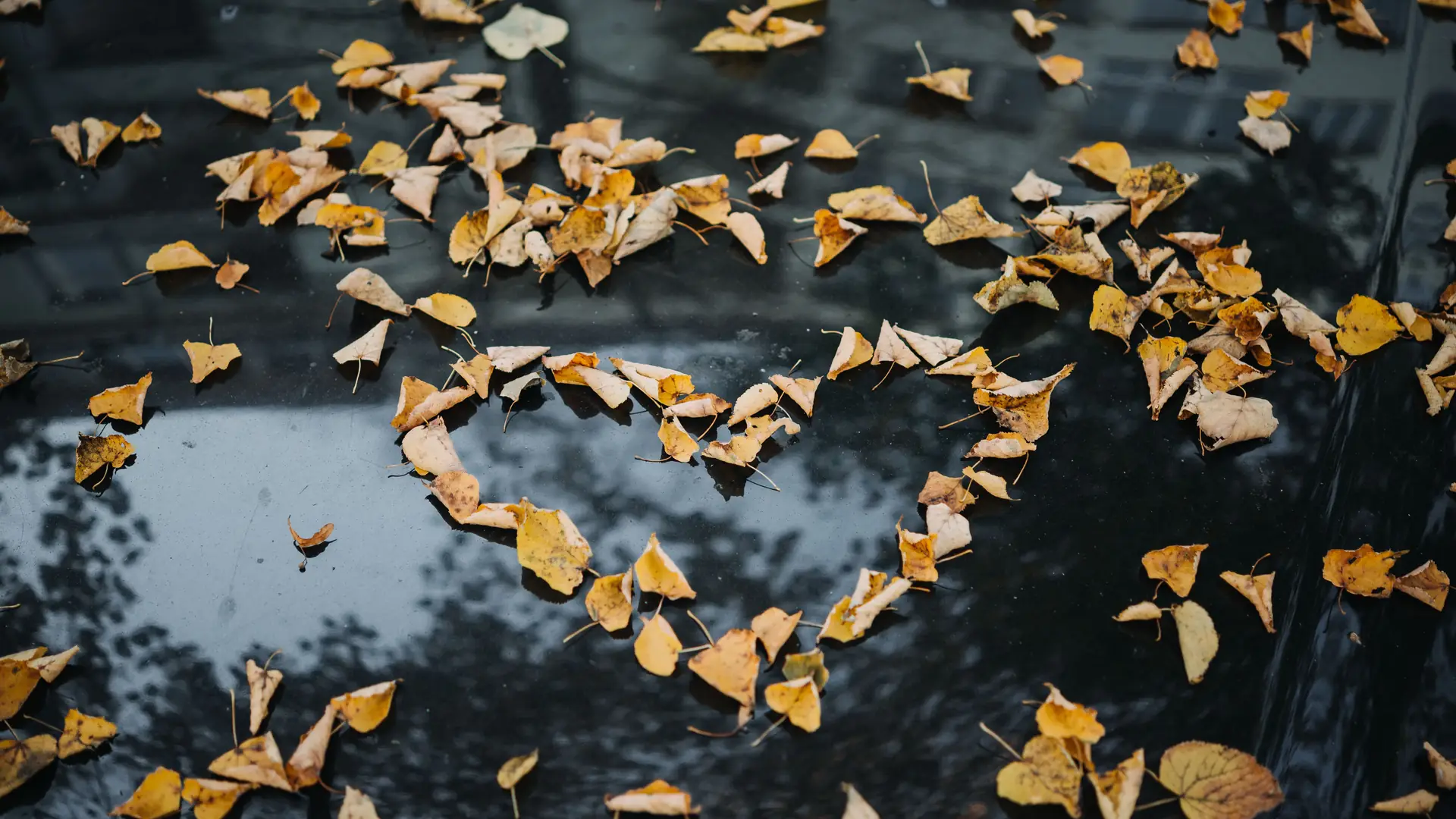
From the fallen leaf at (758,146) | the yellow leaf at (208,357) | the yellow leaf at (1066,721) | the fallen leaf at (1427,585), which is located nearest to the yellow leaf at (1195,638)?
the yellow leaf at (1066,721)

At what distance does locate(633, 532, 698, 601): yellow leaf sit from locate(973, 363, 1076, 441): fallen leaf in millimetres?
508

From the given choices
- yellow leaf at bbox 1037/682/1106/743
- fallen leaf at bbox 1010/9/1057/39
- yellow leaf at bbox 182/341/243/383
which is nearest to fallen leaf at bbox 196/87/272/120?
yellow leaf at bbox 182/341/243/383

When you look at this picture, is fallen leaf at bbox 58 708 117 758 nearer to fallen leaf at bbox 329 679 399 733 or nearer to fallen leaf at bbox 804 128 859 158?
fallen leaf at bbox 329 679 399 733

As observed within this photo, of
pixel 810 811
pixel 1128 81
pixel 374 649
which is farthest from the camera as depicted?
pixel 1128 81

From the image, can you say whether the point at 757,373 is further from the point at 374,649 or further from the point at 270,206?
the point at 270,206

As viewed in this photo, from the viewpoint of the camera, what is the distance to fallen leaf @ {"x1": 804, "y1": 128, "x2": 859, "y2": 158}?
72.7 inches

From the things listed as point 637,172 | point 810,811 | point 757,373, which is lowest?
point 810,811

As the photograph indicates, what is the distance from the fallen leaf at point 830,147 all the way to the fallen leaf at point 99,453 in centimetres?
119

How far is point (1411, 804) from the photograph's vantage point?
115 centimetres

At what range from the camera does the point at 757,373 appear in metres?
1.54

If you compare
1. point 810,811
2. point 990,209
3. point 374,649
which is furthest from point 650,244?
point 810,811

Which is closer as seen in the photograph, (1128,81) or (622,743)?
(622,743)

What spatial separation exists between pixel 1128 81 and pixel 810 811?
1.53 metres

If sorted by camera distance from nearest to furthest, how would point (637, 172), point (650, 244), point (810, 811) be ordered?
1. point (810, 811)
2. point (650, 244)
3. point (637, 172)
